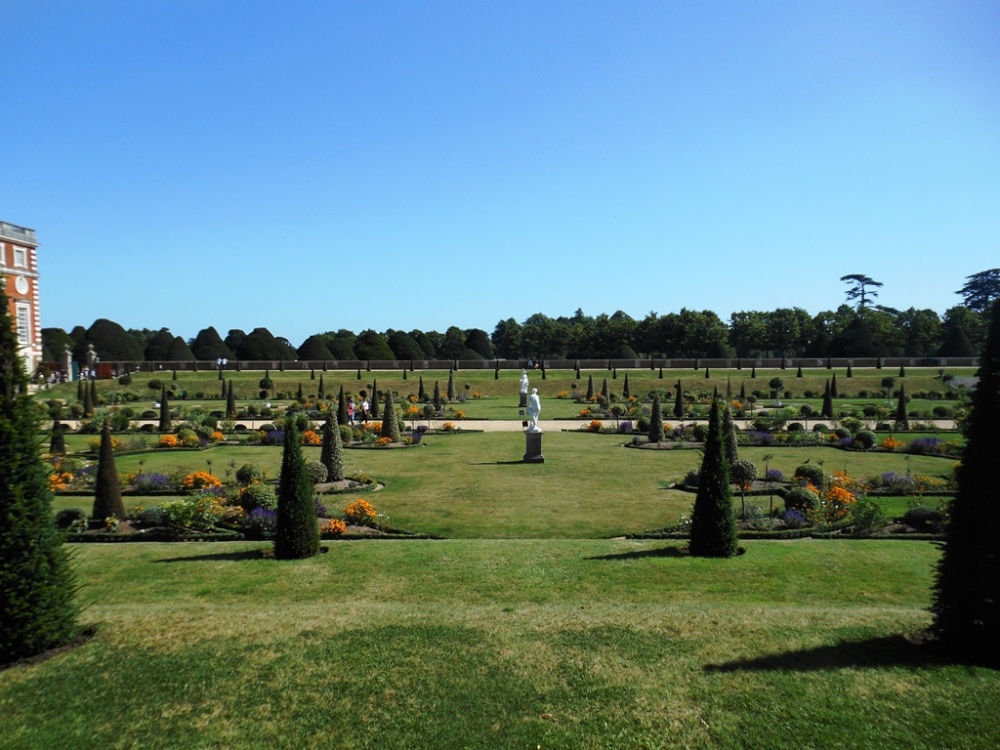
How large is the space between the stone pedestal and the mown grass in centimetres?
1280

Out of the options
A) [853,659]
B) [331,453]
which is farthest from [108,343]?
[853,659]

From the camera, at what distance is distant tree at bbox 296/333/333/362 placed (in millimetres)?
74000

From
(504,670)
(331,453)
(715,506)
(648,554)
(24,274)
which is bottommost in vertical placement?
(648,554)

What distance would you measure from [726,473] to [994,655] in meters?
5.36

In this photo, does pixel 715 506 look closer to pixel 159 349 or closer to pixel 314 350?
pixel 314 350

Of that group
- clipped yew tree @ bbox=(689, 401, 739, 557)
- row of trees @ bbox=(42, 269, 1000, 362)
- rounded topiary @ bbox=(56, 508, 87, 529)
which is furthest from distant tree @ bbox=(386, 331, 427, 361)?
clipped yew tree @ bbox=(689, 401, 739, 557)

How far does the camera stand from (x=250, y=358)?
7244 centimetres

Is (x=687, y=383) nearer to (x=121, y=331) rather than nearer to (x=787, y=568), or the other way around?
(x=787, y=568)

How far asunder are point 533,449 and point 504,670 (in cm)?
1700

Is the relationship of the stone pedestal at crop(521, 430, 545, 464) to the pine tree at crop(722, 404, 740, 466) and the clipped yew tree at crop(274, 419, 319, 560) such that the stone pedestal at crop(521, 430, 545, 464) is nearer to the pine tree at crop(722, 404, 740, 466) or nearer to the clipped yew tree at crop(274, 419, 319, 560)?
the pine tree at crop(722, 404, 740, 466)

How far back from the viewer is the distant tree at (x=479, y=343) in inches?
3735

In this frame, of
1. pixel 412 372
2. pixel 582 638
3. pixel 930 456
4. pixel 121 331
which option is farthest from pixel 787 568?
pixel 121 331

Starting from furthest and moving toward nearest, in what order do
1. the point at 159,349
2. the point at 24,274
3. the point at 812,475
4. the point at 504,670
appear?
1. the point at 159,349
2. the point at 24,274
3. the point at 812,475
4. the point at 504,670

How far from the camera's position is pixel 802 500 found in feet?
52.4
